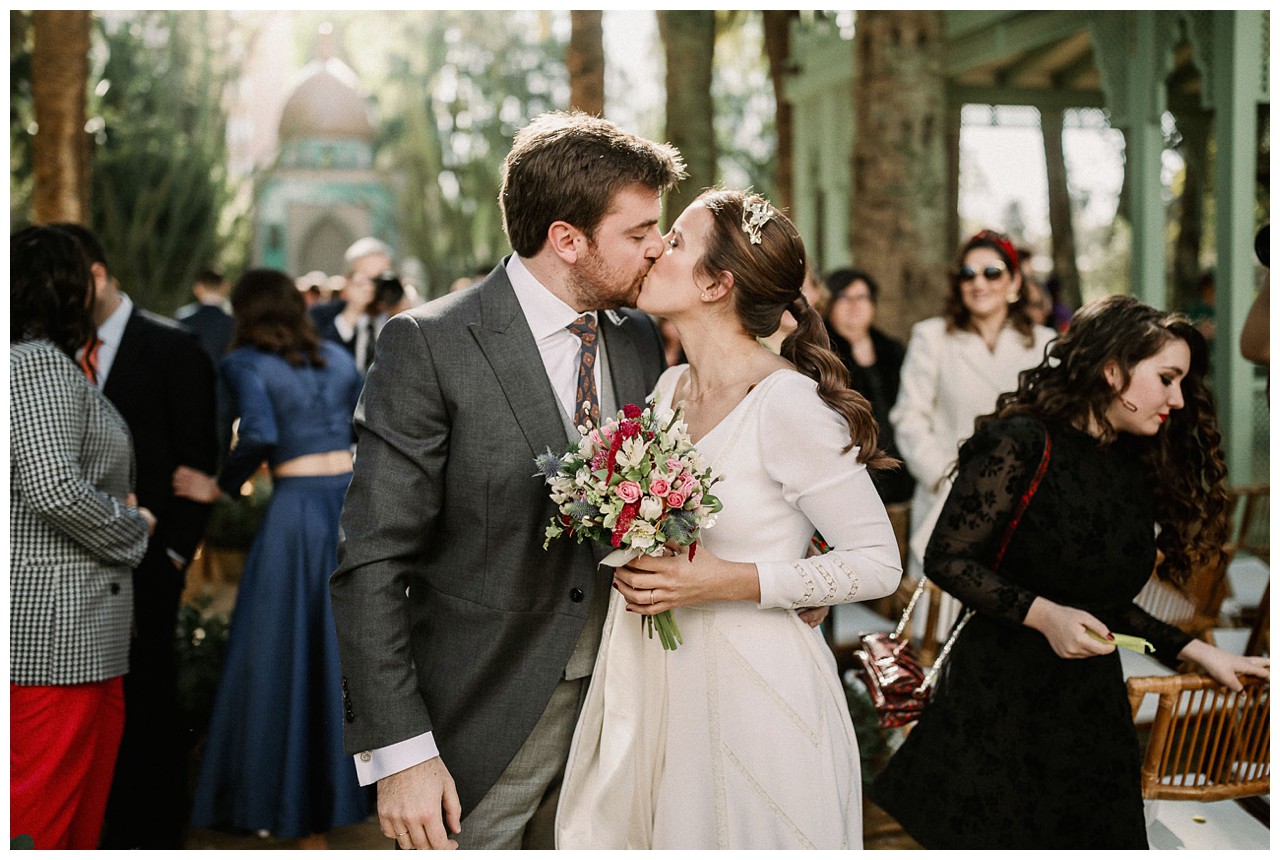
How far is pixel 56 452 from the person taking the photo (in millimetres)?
3494

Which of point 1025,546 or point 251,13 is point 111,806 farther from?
point 251,13

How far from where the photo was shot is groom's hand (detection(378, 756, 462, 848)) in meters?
2.50

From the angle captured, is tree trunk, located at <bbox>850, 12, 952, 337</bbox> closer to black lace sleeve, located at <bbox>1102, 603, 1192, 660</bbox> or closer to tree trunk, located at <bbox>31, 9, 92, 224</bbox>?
black lace sleeve, located at <bbox>1102, 603, 1192, 660</bbox>

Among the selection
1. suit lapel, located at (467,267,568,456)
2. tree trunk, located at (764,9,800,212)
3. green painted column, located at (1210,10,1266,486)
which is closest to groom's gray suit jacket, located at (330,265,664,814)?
suit lapel, located at (467,267,568,456)

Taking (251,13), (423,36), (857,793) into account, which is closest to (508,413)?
(857,793)

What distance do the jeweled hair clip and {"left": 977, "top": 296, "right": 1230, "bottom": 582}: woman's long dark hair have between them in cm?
112

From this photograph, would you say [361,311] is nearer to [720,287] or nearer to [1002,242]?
[1002,242]

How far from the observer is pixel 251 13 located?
35812mm

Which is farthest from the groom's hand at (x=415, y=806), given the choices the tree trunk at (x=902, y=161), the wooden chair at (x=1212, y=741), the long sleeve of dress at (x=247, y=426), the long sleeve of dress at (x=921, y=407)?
the tree trunk at (x=902, y=161)

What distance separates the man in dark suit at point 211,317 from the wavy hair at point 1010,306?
699cm

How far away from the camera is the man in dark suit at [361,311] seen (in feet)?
26.4

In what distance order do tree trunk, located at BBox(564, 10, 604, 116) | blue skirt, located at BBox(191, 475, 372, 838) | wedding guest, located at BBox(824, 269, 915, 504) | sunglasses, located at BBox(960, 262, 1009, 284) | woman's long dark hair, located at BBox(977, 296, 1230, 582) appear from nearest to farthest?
woman's long dark hair, located at BBox(977, 296, 1230, 582) < blue skirt, located at BBox(191, 475, 372, 838) < sunglasses, located at BBox(960, 262, 1009, 284) < wedding guest, located at BBox(824, 269, 915, 504) < tree trunk, located at BBox(564, 10, 604, 116)

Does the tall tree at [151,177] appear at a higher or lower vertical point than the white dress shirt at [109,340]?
higher

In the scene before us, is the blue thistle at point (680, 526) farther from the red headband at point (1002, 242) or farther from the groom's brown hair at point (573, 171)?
the red headband at point (1002, 242)
